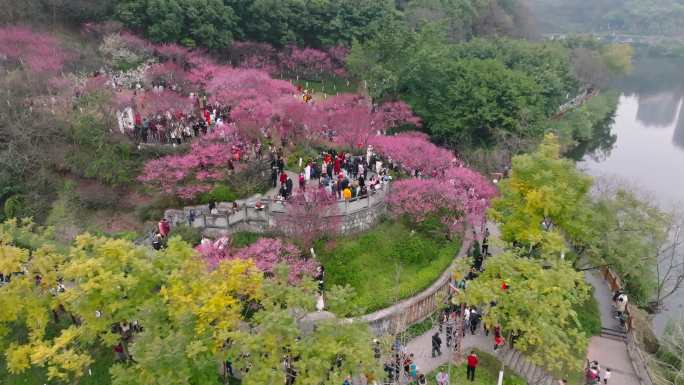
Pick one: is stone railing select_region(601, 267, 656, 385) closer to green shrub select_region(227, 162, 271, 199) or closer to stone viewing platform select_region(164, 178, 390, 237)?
stone viewing platform select_region(164, 178, 390, 237)

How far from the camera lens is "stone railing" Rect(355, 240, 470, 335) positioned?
883 inches

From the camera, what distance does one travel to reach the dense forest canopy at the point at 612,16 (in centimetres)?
12350

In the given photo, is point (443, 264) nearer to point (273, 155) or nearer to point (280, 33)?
point (273, 155)

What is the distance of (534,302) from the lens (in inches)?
689

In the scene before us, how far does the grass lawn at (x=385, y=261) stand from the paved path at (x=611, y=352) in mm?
8031

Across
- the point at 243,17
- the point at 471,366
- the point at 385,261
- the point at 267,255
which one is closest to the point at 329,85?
the point at 243,17

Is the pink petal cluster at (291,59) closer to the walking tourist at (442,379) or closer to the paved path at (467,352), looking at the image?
the paved path at (467,352)

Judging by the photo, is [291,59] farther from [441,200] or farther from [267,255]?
[267,255]

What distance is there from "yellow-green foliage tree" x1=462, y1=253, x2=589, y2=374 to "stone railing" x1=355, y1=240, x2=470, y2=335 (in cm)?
377

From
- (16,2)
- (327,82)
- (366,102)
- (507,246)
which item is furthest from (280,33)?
(507,246)

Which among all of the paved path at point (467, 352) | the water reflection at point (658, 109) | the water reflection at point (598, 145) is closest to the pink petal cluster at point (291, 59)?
the water reflection at point (598, 145)

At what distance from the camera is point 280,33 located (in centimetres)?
5209

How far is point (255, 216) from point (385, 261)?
7414mm

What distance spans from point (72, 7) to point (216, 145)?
89.7ft
